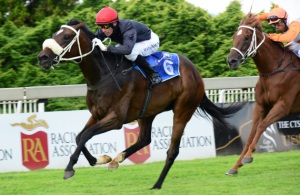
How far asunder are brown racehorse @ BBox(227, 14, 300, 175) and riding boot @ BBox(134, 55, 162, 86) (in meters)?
1.16

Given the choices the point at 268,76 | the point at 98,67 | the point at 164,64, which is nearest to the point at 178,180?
the point at 164,64

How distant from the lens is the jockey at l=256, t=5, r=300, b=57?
9672 mm

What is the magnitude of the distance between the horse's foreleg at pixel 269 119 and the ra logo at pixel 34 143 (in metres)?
3.67

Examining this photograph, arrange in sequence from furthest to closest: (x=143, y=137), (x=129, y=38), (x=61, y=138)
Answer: (x=61, y=138)
(x=143, y=137)
(x=129, y=38)

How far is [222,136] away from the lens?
12.7m

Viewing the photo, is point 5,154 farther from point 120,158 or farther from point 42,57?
point 42,57

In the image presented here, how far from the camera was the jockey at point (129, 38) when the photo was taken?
8578 millimetres

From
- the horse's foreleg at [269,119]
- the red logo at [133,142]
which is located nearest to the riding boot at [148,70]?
the horse's foreleg at [269,119]

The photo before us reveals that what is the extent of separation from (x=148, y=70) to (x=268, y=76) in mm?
1781

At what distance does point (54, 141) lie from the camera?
11789 millimetres

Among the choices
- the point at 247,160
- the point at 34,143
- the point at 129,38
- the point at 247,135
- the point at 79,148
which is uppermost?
the point at 129,38

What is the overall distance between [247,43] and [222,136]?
3.44 metres

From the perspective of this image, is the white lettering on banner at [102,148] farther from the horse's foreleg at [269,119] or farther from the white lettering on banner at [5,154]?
the horse's foreleg at [269,119]

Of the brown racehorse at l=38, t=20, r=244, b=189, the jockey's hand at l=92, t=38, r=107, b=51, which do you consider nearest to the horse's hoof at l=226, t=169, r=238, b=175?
the brown racehorse at l=38, t=20, r=244, b=189
